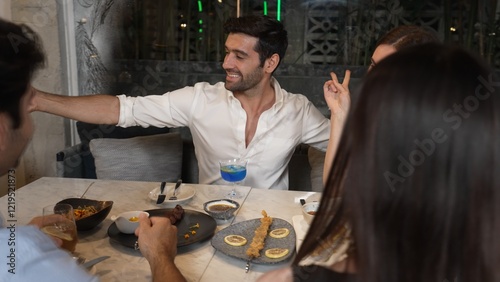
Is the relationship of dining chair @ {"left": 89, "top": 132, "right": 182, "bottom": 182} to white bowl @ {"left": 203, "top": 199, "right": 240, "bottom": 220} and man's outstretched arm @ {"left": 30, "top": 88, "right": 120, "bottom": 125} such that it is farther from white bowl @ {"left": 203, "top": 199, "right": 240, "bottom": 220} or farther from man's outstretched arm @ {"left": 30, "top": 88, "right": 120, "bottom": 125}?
white bowl @ {"left": 203, "top": 199, "right": 240, "bottom": 220}

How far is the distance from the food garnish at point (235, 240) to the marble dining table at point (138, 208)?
5 centimetres

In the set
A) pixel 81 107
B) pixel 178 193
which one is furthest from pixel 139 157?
pixel 178 193

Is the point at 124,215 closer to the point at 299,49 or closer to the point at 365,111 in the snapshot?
the point at 365,111

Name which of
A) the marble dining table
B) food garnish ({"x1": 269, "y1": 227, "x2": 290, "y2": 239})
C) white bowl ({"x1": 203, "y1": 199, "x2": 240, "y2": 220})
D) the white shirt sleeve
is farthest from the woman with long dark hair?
white bowl ({"x1": 203, "y1": 199, "x2": 240, "y2": 220})

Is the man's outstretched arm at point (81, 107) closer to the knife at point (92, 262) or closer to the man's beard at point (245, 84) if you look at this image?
the man's beard at point (245, 84)

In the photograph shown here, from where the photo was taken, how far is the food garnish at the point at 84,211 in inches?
61.6

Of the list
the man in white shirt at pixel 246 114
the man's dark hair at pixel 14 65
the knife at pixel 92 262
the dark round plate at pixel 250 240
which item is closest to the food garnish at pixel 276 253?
→ the dark round plate at pixel 250 240

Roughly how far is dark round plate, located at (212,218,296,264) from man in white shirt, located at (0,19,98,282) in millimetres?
547

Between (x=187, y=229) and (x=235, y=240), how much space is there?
0.63 feet

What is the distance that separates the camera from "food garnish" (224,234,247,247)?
1.43 m

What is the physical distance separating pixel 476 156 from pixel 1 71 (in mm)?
791

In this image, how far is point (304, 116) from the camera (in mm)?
2424

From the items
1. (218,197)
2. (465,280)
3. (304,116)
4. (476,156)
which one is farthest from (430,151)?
(304,116)

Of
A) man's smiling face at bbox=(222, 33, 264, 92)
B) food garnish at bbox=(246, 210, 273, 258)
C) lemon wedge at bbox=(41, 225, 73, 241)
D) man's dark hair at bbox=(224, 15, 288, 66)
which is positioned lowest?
food garnish at bbox=(246, 210, 273, 258)
